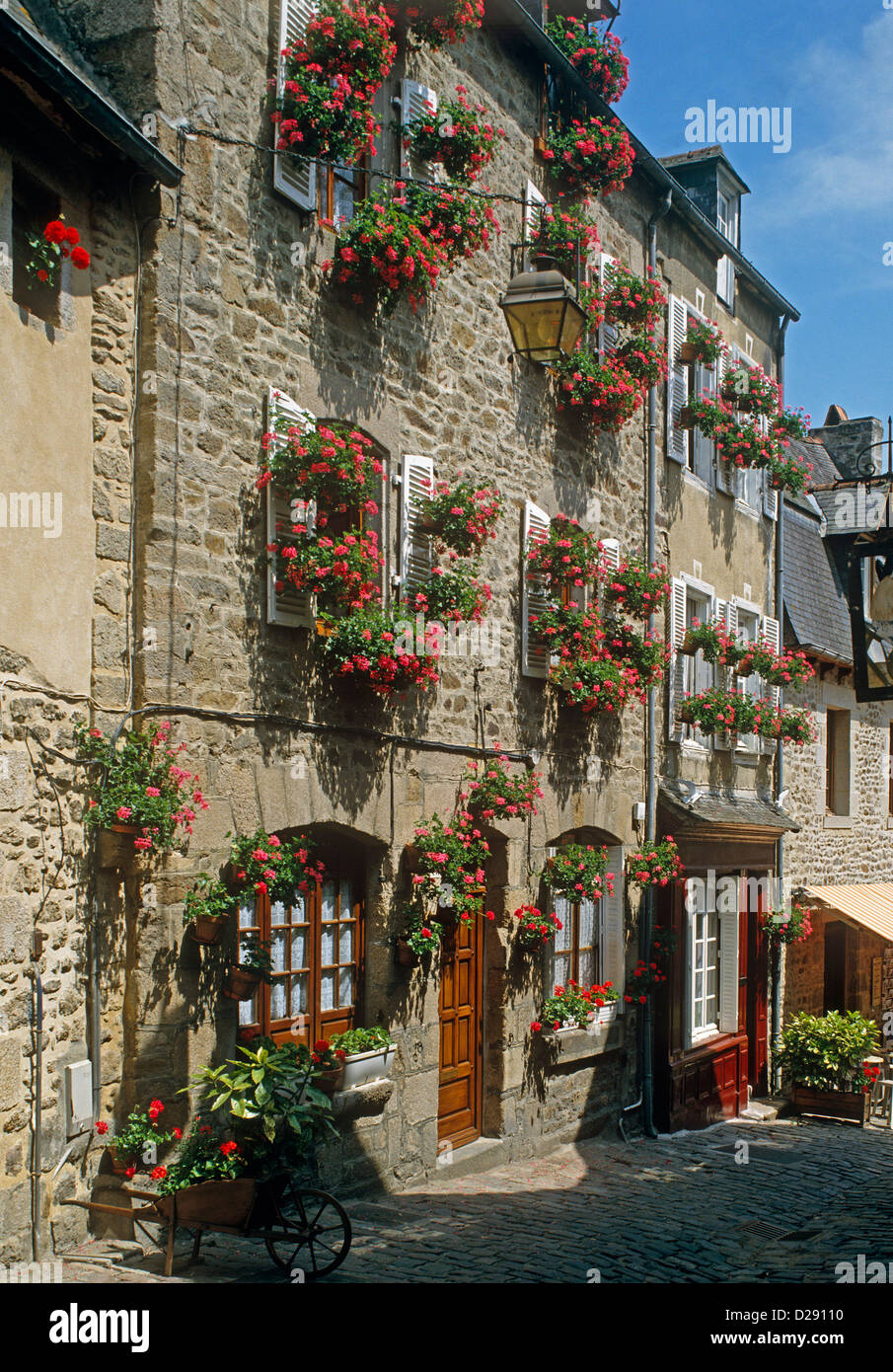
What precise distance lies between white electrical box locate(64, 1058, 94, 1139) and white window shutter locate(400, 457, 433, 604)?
3712mm

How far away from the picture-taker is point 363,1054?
26.0ft

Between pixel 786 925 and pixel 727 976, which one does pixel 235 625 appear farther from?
pixel 786 925

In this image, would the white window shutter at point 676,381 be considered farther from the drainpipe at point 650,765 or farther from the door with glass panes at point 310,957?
the door with glass panes at point 310,957

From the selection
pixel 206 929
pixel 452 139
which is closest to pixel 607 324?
pixel 452 139

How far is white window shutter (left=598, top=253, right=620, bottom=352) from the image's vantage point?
11953mm

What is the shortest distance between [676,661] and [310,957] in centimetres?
671

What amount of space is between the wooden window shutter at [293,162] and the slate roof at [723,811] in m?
7.10

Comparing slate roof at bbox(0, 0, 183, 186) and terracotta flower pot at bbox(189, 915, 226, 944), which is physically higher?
slate roof at bbox(0, 0, 183, 186)

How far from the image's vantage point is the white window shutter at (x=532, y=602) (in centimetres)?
1059

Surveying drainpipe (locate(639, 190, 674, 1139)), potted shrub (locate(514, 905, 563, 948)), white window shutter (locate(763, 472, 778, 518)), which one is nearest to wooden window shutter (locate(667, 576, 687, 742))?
drainpipe (locate(639, 190, 674, 1139))

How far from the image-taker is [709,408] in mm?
13867

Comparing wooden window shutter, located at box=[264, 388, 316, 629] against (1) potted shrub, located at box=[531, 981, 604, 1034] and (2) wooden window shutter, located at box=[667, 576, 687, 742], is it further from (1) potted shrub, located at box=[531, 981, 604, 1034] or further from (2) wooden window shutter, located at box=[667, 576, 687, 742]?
(2) wooden window shutter, located at box=[667, 576, 687, 742]

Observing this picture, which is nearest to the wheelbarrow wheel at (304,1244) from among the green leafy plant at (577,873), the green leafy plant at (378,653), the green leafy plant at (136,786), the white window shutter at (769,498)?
the green leafy plant at (136,786)
